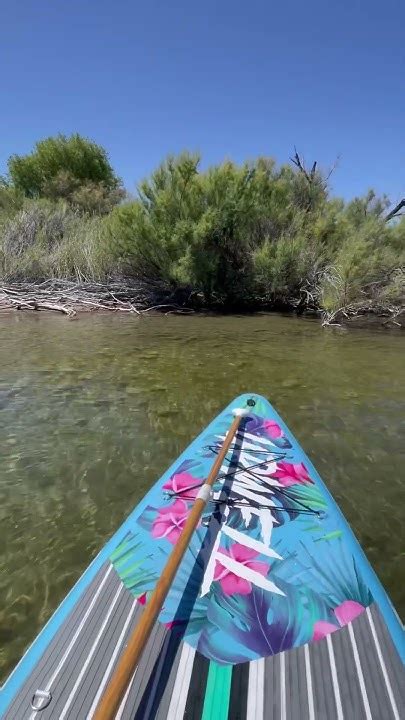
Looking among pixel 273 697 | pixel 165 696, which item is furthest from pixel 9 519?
pixel 273 697

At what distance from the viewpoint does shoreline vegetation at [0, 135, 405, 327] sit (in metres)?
12.7

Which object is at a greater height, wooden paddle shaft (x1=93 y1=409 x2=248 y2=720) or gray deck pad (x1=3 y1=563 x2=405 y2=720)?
wooden paddle shaft (x1=93 y1=409 x2=248 y2=720)

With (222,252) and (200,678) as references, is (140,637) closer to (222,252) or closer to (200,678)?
(200,678)

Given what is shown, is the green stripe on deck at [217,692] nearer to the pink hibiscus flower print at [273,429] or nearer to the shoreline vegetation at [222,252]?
the pink hibiscus flower print at [273,429]

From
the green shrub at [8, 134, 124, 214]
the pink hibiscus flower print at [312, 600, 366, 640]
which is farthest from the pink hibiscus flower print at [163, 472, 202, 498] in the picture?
the green shrub at [8, 134, 124, 214]

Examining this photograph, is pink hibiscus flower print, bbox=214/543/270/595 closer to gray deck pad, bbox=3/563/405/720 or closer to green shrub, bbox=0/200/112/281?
gray deck pad, bbox=3/563/405/720

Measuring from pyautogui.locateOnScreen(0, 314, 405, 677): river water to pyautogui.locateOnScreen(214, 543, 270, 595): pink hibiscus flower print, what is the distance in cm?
87

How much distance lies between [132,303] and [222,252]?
152 inches

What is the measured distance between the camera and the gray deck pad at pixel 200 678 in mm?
1482

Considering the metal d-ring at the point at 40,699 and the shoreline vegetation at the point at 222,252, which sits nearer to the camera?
the metal d-ring at the point at 40,699

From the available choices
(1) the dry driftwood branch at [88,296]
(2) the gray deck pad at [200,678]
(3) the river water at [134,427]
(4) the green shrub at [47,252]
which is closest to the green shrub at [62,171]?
(4) the green shrub at [47,252]

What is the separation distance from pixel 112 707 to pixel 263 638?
83 centimetres

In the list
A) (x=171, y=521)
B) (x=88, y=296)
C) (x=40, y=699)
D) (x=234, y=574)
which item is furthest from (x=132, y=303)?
(x=40, y=699)

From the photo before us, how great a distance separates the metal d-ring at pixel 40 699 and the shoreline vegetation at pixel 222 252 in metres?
11.8
